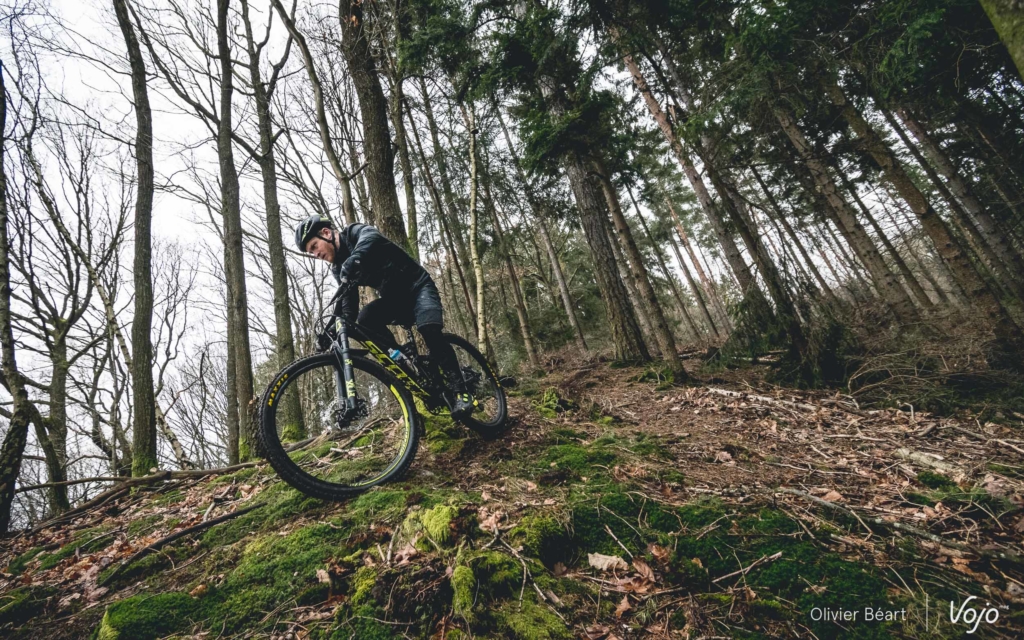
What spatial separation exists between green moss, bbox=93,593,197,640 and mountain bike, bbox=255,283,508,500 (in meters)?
0.78

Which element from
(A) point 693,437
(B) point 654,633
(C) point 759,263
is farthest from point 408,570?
(C) point 759,263

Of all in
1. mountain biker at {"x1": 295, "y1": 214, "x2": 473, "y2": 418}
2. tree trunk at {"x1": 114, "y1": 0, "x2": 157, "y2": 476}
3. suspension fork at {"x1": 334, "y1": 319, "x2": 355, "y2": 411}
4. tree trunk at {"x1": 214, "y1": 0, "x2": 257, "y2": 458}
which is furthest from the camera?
tree trunk at {"x1": 214, "y1": 0, "x2": 257, "y2": 458}

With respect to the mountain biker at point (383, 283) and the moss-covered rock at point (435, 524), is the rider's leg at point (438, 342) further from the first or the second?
the moss-covered rock at point (435, 524)

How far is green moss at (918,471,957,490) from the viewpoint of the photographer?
8.16 ft

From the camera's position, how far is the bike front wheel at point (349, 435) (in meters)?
2.76

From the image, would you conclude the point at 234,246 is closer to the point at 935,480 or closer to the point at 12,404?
the point at 12,404

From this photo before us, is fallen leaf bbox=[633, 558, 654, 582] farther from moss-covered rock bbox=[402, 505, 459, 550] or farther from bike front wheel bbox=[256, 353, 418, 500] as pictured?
bike front wheel bbox=[256, 353, 418, 500]

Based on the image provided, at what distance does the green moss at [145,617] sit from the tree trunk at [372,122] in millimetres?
4242

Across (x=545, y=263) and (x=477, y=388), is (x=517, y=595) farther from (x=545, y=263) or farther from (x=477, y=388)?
(x=545, y=263)

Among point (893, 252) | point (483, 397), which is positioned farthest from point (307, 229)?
point (893, 252)

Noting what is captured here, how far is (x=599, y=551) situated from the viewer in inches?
79.5

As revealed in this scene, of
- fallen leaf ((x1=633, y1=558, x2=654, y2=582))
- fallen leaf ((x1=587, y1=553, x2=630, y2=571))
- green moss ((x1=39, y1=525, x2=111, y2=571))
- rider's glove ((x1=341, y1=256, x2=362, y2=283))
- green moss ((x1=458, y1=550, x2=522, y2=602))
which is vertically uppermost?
rider's glove ((x1=341, y1=256, x2=362, y2=283))

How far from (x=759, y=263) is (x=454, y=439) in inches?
197

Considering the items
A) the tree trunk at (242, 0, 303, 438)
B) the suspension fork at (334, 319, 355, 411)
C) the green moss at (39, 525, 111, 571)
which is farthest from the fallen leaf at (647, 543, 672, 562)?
the tree trunk at (242, 0, 303, 438)
